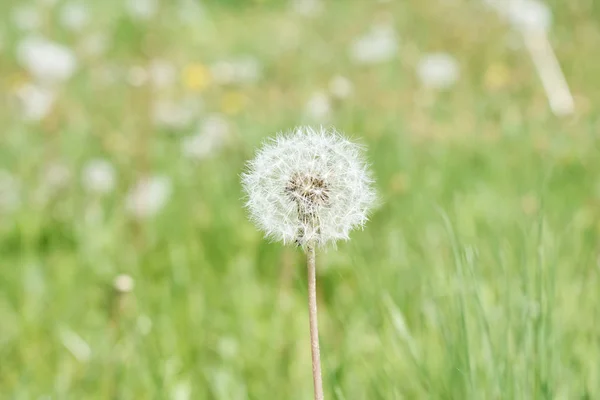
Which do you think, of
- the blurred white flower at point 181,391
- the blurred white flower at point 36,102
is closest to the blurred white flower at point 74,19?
the blurred white flower at point 36,102

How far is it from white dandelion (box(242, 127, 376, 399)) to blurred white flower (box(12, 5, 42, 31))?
436 cm

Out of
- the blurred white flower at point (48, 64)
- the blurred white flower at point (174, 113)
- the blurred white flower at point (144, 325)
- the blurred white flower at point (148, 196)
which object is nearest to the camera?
the blurred white flower at point (144, 325)

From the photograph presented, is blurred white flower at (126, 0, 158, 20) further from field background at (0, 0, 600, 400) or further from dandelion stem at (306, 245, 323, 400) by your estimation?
dandelion stem at (306, 245, 323, 400)

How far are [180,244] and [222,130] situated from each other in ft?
2.39

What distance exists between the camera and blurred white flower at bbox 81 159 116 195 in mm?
2580

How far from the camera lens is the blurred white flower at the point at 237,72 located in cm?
382

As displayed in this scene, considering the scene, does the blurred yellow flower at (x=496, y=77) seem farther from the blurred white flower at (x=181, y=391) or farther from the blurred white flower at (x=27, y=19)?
the blurred white flower at (x=27, y=19)

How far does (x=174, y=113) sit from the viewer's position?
3.12m

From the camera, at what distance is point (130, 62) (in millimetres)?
4391

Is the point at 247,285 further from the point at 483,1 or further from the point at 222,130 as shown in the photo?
the point at 483,1

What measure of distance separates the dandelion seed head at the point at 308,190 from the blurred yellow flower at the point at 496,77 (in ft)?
9.57

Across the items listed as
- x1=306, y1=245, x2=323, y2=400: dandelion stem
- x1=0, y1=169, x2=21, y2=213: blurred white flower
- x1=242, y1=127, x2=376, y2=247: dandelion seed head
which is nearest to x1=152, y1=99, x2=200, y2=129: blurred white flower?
x1=0, y1=169, x2=21, y2=213: blurred white flower

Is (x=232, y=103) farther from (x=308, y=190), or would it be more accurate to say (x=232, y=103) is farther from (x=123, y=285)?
(x=308, y=190)

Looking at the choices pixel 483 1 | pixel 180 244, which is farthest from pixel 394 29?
pixel 180 244
